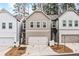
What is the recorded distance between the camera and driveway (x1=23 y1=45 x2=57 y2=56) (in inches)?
232

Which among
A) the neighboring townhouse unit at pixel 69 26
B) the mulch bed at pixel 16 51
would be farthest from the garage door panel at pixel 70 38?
the mulch bed at pixel 16 51

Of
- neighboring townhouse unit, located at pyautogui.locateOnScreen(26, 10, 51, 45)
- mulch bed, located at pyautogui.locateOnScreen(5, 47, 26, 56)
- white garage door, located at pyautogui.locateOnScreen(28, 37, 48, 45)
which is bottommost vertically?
mulch bed, located at pyautogui.locateOnScreen(5, 47, 26, 56)

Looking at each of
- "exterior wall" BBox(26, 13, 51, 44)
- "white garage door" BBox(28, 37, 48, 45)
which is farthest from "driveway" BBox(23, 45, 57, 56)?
"exterior wall" BBox(26, 13, 51, 44)

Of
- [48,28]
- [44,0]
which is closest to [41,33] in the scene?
[48,28]

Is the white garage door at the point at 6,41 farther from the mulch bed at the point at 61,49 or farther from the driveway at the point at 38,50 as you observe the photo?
the mulch bed at the point at 61,49

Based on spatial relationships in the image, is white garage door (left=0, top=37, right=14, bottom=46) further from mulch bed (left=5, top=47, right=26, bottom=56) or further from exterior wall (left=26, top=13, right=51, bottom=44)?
exterior wall (left=26, top=13, right=51, bottom=44)

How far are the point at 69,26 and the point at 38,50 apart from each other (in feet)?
1.90

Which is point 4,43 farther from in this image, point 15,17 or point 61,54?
point 61,54

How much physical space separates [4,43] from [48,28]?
0.69m

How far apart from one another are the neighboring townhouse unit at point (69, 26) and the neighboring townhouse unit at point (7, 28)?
665 mm

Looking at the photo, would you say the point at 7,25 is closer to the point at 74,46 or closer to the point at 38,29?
the point at 38,29

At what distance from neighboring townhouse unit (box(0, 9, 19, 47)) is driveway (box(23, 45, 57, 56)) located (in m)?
0.26

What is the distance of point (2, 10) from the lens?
589 centimetres

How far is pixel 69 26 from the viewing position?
5926 millimetres
